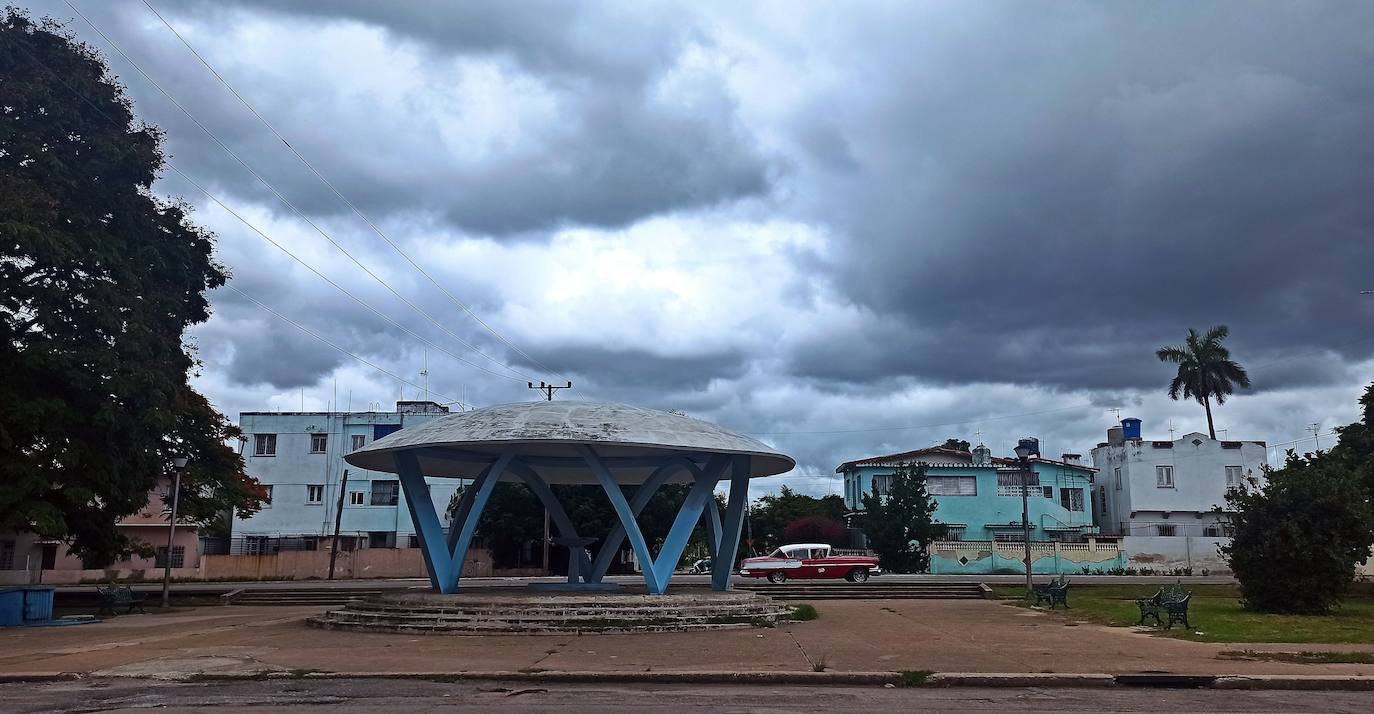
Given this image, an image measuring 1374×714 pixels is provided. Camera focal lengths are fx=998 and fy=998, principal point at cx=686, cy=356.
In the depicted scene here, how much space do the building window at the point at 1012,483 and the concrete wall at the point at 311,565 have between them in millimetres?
28227

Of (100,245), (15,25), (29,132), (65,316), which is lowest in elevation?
(65,316)

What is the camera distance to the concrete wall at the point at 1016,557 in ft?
145

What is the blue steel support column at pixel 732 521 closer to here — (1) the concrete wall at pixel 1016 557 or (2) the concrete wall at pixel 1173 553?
(1) the concrete wall at pixel 1016 557

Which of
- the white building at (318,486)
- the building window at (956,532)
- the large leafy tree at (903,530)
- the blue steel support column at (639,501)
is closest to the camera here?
the blue steel support column at (639,501)

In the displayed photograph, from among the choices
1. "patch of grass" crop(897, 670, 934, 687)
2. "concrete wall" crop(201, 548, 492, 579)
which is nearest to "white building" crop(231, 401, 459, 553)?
"concrete wall" crop(201, 548, 492, 579)

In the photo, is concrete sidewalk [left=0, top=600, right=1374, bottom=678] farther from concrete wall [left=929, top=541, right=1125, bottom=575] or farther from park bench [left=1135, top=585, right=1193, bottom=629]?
concrete wall [left=929, top=541, right=1125, bottom=575]

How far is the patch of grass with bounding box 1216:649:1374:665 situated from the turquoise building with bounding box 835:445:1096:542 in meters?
38.2

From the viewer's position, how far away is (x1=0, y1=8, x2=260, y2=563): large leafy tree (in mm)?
21656

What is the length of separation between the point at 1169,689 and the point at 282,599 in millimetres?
27701

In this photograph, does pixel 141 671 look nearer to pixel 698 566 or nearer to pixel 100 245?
pixel 100 245

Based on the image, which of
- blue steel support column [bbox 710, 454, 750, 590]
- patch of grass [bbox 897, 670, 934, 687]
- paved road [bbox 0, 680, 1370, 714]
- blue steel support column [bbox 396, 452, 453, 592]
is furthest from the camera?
blue steel support column [bbox 710, 454, 750, 590]

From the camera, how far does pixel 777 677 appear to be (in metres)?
12.4

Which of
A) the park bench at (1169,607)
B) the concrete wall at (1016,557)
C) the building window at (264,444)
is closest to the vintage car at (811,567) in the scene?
the concrete wall at (1016,557)

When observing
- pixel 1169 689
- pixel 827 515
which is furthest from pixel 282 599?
pixel 827 515
